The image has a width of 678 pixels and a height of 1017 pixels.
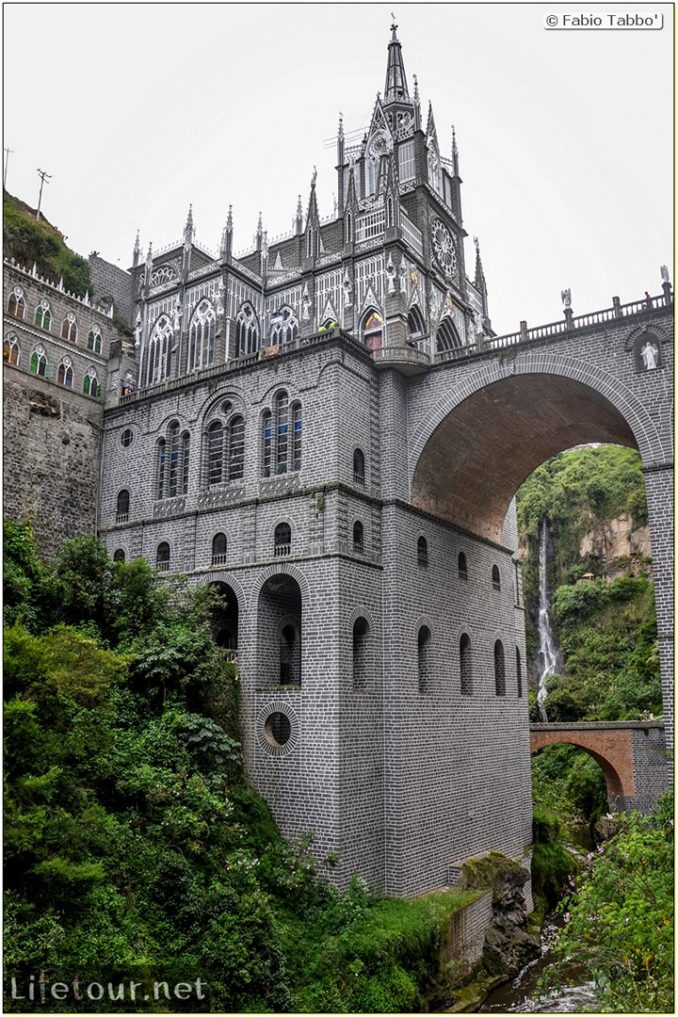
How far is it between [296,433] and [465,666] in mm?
9759

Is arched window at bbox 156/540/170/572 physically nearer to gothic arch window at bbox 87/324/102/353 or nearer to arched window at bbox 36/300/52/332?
gothic arch window at bbox 87/324/102/353

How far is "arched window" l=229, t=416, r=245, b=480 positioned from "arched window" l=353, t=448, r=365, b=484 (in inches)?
149

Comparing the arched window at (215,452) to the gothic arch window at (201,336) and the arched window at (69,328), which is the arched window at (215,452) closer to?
the arched window at (69,328)

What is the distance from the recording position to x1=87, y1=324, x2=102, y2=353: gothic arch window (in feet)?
99.8

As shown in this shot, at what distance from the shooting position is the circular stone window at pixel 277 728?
69.1 feet

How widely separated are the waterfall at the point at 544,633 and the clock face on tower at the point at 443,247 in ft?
93.7

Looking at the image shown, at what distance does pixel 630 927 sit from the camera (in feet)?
35.1

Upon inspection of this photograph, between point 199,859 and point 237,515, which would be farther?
point 237,515

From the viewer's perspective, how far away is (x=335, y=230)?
3456 centimetres

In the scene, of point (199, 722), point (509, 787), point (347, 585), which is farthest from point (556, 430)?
point (199, 722)

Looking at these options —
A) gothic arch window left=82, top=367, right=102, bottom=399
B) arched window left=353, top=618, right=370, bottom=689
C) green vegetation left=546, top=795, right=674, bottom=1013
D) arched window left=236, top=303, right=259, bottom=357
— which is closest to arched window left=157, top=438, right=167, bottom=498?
gothic arch window left=82, top=367, right=102, bottom=399

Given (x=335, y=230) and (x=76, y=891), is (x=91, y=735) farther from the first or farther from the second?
(x=335, y=230)

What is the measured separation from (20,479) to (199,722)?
38.5 ft

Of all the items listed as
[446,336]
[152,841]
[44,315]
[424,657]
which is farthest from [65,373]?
[152,841]
